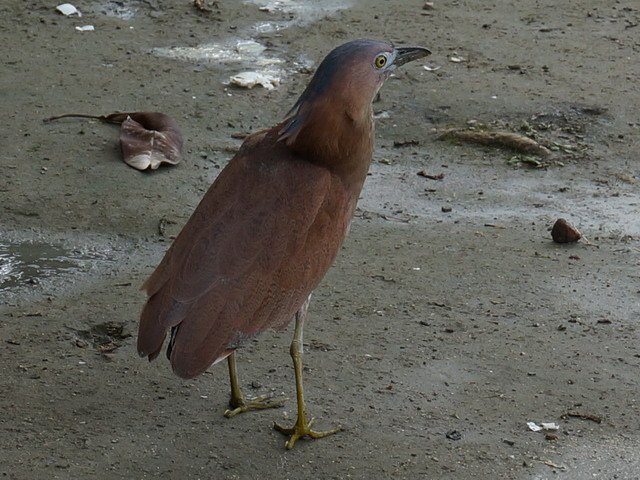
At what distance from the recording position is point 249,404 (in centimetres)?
462

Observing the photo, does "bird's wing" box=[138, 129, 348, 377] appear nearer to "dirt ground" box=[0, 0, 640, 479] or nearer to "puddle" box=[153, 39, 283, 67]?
"dirt ground" box=[0, 0, 640, 479]

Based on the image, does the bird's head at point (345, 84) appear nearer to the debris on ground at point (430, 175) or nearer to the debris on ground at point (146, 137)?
the debris on ground at point (146, 137)

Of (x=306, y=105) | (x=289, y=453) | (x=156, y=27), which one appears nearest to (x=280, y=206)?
(x=306, y=105)

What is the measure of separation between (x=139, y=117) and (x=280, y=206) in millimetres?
2968

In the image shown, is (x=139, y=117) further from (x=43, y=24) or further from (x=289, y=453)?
(x=289, y=453)

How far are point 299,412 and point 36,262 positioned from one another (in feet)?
6.44

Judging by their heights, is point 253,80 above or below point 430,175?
above

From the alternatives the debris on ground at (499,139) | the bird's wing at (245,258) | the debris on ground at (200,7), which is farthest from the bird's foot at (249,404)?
the debris on ground at (200,7)

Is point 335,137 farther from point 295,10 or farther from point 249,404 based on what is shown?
point 295,10

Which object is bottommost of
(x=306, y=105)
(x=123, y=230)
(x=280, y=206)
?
(x=123, y=230)

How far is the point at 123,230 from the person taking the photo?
6.06 m

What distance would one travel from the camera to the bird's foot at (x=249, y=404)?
4.59 m

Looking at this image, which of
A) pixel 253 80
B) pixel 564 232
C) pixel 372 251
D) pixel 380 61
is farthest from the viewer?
pixel 253 80

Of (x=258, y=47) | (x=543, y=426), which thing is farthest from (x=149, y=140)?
(x=543, y=426)
